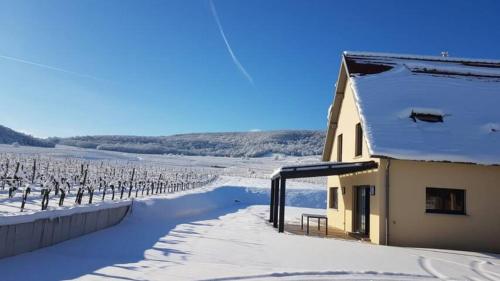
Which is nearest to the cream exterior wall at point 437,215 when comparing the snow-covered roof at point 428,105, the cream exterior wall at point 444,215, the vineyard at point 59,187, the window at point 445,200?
the cream exterior wall at point 444,215

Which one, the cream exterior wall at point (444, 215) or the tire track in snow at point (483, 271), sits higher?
the cream exterior wall at point (444, 215)

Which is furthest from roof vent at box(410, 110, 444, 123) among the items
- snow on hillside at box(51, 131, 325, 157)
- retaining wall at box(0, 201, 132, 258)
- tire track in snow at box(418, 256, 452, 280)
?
snow on hillside at box(51, 131, 325, 157)

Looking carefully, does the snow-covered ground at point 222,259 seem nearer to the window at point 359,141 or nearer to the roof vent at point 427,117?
the window at point 359,141

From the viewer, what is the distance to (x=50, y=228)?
8.23 meters

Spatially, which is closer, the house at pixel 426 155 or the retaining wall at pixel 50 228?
the retaining wall at pixel 50 228

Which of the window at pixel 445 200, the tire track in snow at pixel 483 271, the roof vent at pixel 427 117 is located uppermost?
the roof vent at pixel 427 117

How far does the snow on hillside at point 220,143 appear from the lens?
12706 centimetres

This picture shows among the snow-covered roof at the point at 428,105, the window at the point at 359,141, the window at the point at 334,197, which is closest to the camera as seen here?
the snow-covered roof at the point at 428,105

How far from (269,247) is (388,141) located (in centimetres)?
503

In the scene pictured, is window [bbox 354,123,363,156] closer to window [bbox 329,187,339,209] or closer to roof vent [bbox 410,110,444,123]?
roof vent [bbox 410,110,444,123]

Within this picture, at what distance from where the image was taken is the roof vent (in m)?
14.2

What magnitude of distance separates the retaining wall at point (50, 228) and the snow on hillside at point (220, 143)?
110 meters

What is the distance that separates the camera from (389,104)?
1476 centimetres

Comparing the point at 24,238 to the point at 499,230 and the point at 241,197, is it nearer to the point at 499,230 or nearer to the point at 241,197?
the point at 499,230
